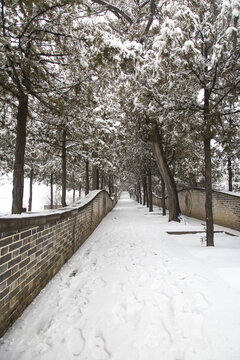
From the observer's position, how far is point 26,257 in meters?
2.71

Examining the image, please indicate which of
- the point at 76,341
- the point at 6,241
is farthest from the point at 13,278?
the point at 76,341

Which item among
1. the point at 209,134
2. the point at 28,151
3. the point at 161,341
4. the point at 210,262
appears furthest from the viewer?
the point at 28,151

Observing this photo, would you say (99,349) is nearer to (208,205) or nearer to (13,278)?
(13,278)

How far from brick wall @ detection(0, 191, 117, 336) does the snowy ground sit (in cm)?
19

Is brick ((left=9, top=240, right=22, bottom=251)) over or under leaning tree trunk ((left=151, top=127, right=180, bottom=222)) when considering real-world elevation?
under

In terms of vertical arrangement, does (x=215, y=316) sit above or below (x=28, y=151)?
below

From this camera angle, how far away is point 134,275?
365 centimetres

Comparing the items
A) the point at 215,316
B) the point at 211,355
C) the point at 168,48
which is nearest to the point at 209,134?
the point at 168,48

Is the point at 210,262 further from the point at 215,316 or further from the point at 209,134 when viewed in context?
the point at 209,134

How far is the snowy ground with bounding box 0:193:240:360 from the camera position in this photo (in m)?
1.93

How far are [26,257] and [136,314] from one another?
1.60 meters

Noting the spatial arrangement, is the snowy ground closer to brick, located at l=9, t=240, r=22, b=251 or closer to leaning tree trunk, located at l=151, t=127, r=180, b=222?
brick, located at l=9, t=240, r=22, b=251

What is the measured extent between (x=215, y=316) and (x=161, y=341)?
0.74 meters

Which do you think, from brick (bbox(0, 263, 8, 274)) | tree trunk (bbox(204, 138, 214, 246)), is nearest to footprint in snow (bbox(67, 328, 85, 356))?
brick (bbox(0, 263, 8, 274))
